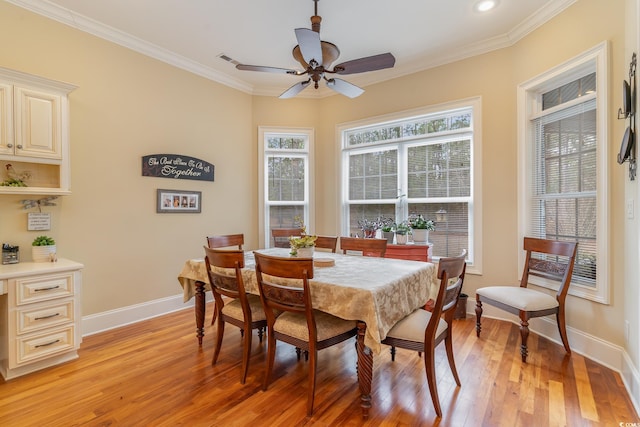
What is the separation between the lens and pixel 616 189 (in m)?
2.46

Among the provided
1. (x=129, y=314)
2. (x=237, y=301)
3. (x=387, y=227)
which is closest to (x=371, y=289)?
(x=237, y=301)

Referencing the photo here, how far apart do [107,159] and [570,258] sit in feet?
15.0

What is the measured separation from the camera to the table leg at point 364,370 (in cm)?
188

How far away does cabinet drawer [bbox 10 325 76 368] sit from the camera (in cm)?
235

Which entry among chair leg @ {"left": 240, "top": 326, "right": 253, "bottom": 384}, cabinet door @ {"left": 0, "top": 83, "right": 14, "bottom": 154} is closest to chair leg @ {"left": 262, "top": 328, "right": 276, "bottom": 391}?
chair leg @ {"left": 240, "top": 326, "right": 253, "bottom": 384}

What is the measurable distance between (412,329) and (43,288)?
9.30ft

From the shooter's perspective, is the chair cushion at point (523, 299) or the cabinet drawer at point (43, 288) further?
the chair cushion at point (523, 299)

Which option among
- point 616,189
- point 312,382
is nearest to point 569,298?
point 616,189

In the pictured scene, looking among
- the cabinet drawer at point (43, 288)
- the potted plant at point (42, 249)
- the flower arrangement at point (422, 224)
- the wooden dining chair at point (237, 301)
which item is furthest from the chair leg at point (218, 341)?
the flower arrangement at point (422, 224)

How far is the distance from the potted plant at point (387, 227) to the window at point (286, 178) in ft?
3.80

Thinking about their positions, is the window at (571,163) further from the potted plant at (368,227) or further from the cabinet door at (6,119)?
the cabinet door at (6,119)

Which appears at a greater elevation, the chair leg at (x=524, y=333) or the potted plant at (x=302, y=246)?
the potted plant at (x=302, y=246)

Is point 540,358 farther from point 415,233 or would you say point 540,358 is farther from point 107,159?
point 107,159

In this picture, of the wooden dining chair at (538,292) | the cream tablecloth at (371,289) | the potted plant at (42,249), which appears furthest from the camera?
the potted plant at (42,249)
